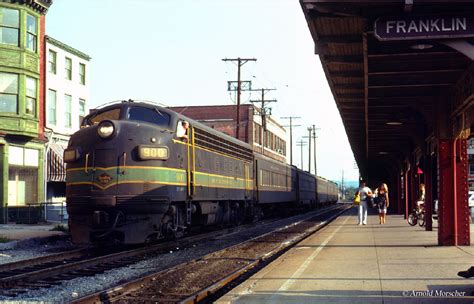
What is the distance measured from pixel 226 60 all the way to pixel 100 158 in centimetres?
3146

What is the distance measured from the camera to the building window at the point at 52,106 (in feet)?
99.0

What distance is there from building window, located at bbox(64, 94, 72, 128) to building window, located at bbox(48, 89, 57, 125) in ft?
3.80

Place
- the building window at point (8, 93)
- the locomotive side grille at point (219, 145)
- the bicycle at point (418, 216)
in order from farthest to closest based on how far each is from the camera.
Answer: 1. the building window at point (8, 93)
2. the bicycle at point (418, 216)
3. the locomotive side grille at point (219, 145)

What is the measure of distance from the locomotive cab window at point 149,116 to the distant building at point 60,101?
49.1ft

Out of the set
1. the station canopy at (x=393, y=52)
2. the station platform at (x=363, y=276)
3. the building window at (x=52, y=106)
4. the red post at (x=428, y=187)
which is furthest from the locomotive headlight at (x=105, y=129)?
the building window at (x=52, y=106)

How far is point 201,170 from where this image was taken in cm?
1631

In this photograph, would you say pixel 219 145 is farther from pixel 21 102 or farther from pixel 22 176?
pixel 22 176

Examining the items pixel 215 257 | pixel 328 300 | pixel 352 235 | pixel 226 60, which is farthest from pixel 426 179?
pixel 226 60

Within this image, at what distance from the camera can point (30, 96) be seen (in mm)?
26016

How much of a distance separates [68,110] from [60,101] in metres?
1.17

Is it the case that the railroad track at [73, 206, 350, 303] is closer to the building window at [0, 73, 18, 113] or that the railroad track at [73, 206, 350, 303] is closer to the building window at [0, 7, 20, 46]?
the building window at [0, 73, 18, 113]

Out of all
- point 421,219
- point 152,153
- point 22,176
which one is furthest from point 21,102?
point 421,219

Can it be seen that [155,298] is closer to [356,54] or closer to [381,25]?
[381,25]

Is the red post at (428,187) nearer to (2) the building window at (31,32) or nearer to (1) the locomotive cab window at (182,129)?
(1) the locomotive cab window at (182,129)
